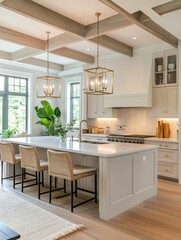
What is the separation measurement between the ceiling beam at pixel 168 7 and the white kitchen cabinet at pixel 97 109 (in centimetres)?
347

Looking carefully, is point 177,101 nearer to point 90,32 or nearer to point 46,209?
point 90,32

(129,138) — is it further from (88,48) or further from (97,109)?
(88,48)

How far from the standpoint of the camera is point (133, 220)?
3.19 meters

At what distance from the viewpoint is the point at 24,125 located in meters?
8.06

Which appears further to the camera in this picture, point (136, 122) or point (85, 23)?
point (136, 122)

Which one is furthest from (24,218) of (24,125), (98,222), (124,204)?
(24,125)

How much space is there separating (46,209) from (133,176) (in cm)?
143

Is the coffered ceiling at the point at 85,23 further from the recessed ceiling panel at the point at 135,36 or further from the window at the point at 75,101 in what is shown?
the window at the point at 75,101

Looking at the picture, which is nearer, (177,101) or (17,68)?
(177,101)

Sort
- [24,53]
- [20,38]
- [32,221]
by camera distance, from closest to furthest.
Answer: [32,221]
[20,38]
[24,53]

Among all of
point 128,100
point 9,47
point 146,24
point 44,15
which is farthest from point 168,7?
point 9,47

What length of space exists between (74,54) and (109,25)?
93.5 inches

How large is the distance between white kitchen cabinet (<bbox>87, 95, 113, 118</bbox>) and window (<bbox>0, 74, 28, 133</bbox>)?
7.72ft

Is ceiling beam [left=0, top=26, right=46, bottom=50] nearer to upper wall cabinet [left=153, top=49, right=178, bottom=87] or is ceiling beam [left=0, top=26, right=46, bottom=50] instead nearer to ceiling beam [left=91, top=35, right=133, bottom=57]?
ceiling beam [left=91, top=35, right=133, bottom=57]
